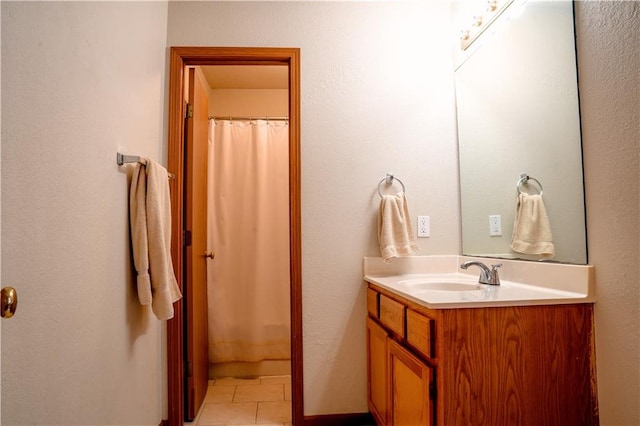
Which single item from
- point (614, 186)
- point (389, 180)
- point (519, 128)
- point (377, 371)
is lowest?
point (377, 371)

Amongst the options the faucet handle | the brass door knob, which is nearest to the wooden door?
the brass door knob

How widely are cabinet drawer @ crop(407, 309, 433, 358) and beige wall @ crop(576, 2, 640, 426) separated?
0.56m

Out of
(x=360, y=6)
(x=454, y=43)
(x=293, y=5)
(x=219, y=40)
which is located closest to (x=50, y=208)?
(x=219, y=40)

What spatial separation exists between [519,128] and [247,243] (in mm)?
1960

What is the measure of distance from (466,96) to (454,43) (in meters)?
0.36

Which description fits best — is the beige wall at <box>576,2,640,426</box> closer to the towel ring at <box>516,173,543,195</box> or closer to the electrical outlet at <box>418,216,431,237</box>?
the towel ring at <box>516,173,543,195</box>

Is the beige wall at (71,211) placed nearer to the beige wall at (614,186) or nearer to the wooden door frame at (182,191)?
the wooden door frame at (182,191)

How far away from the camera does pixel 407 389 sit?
1273mm

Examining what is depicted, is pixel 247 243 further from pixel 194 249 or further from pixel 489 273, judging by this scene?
pixel 489 273

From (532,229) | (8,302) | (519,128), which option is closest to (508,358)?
(532,229)

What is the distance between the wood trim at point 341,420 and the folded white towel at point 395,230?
850mm

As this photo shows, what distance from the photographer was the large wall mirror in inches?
48.4

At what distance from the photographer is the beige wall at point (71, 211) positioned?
768 mm

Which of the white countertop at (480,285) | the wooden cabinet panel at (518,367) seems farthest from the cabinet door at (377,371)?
the wooden cabinet panel at (518,367)
